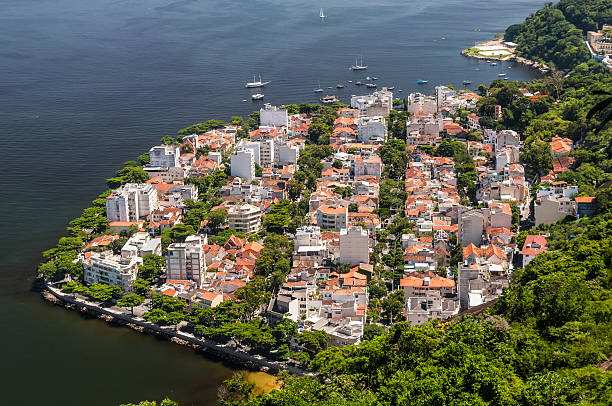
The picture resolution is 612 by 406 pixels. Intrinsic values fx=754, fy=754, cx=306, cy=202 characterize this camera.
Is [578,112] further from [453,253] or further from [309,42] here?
[309,42]

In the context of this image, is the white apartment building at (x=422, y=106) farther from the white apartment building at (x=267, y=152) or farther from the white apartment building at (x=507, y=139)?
the white apartment building at (x=267, y=152)

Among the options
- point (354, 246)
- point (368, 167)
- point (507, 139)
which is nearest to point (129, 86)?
point (368, 167)

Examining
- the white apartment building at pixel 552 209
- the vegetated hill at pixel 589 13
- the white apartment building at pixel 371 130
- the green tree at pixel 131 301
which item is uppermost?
the vegetated hill at pixel 589 13

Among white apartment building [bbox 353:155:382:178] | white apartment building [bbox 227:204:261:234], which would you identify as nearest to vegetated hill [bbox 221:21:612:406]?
white apartment building [bbox 227:204:261:234]

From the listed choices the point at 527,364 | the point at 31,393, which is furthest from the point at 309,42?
the point at 527,364

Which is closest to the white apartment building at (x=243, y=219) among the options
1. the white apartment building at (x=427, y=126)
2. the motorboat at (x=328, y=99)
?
the white apartment building at (x=427, y=126)

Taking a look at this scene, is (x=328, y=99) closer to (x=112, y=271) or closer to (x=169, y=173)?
(x=169, y=173)

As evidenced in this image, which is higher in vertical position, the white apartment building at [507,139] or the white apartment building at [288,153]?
the white apartment building at [507,139]

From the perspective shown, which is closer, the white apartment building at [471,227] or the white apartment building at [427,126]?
the white apartment building at [471,227]
